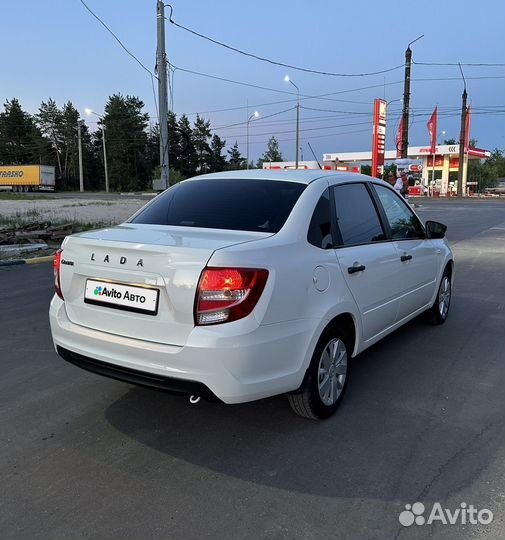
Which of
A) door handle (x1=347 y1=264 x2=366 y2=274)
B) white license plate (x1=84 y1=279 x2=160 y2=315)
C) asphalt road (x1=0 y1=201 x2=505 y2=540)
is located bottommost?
asphalt road (x1=0 y1=201 x2=505 y2=540)

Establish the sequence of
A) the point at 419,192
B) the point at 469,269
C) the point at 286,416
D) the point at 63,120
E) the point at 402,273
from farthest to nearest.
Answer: the point at 63,120 < the point at 419,192 < the point at 469,269 < the point at 402,273 < the point at 286,416

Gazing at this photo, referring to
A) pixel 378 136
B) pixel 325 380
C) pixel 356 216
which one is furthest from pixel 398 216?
pixel 378 136

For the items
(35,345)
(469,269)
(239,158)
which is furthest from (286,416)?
(239,158)

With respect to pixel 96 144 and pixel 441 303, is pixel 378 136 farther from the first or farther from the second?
pixel 96 144

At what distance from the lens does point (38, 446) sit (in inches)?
124

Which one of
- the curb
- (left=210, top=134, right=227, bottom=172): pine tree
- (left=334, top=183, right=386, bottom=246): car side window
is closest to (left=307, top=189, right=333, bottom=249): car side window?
(left=334, top=183, right=386, bottom=246): car side window

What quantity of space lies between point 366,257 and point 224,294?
1.48 m

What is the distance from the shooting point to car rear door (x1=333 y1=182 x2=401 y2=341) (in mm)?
3660

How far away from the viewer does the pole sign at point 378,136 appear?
26781mm

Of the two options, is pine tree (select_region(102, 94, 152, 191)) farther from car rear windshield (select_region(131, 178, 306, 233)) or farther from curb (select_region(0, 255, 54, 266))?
car rear windshield (select_region(131, 178, 306, 233))

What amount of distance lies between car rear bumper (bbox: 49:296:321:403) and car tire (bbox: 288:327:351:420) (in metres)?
0.17

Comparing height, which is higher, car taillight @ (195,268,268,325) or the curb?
car taillight @ (195,268,268,325)

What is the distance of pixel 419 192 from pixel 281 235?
2273 inches

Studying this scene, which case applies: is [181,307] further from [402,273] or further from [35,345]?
[35,345]
